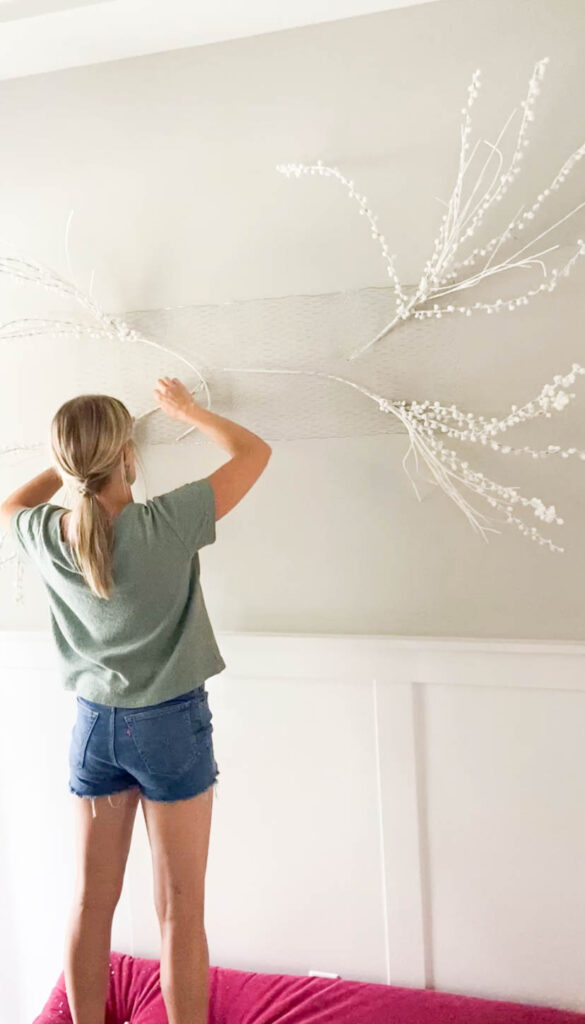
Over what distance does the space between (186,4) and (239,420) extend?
0.82m

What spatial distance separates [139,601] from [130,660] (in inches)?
4.6

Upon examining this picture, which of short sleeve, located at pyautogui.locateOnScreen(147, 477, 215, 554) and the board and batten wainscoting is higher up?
short sleeve, located at pyautogui.locateOnScreen(147, 477, 215, 554)

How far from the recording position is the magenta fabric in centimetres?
175

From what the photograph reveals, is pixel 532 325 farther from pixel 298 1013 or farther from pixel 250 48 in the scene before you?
pixel 298 1013

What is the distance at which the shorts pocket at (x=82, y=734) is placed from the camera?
1.62 meters

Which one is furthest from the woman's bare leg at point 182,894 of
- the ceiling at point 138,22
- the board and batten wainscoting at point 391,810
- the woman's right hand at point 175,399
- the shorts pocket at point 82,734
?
the ceiling at point 138,22

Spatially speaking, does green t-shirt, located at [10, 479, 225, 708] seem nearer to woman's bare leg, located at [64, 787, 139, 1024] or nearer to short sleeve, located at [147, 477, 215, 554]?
short sleeve, located at [147, 477, 215, 554]

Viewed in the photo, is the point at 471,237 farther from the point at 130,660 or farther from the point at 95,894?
the point at 95,894

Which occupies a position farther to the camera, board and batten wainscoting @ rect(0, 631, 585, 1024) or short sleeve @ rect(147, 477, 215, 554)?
board and batten wainscoting @ rect(0, 631, 585, 1024)

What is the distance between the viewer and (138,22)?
70.6 inches

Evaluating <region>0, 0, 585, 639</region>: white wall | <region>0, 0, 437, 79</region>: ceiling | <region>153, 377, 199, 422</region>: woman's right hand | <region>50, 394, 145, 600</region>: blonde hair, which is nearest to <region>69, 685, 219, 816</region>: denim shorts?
<region>50, 394, 145, 600</region>: blonde hair

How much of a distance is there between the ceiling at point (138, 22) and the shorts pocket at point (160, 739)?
135 centimetres

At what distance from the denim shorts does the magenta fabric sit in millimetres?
536

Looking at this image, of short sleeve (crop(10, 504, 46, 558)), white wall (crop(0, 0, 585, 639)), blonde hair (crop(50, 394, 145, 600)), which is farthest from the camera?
white wall (crop(0, 0, 585, 639))
